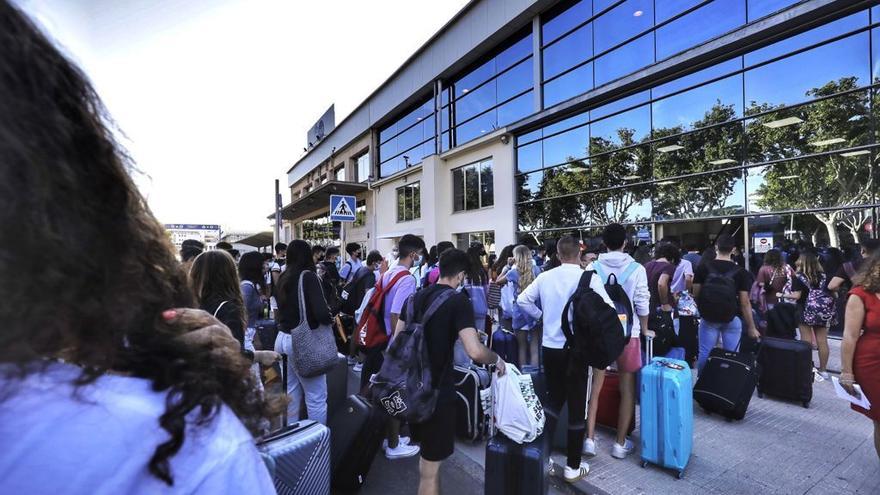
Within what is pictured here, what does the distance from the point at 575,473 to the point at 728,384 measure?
2.21 meters

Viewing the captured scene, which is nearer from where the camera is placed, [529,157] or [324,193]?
[529,157]

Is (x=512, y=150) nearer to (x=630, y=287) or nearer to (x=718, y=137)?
(x=718, y=137)

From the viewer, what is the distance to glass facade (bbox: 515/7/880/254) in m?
7.94

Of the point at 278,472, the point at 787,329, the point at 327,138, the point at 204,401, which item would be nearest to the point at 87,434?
the point at 204,401

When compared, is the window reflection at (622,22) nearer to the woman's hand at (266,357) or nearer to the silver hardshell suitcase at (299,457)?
the woman's hand at (266,357)

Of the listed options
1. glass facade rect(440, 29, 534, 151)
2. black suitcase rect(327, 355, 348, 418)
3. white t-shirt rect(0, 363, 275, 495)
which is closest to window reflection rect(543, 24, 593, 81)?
glass facade rect(440, 29, 534, 151)

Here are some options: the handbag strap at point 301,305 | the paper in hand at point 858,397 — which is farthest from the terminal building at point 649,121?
the handbag strap at point 301,305

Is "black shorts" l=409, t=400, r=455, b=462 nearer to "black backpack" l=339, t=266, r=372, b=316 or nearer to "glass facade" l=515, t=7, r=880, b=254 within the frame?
"black backpack" l=339, t=266, r=372, b=316

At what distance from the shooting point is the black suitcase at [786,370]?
15.6 feet

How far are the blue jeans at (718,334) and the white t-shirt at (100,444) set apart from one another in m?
5.68

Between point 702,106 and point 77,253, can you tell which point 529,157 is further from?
point 77,253

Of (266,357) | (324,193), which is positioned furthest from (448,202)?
(266,357)

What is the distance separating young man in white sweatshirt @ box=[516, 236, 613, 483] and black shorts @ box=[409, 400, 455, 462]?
3.07 ft

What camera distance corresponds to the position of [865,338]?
2947mm
